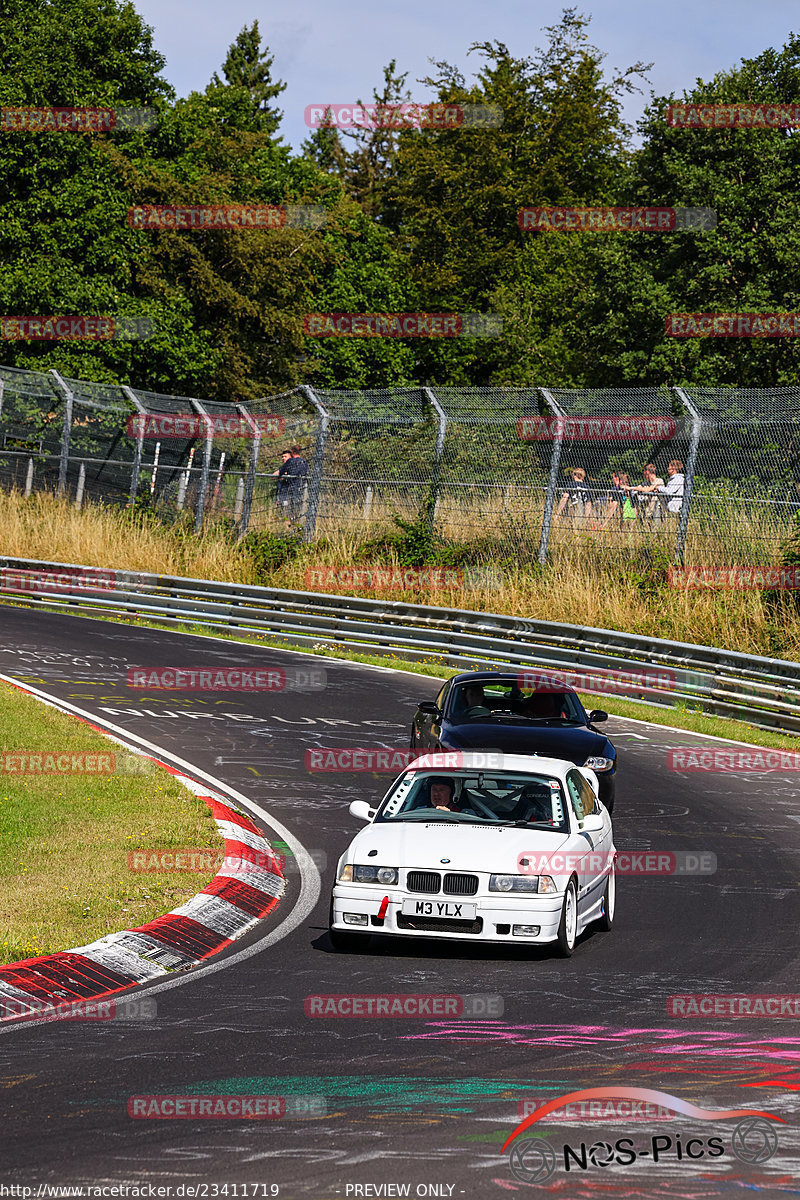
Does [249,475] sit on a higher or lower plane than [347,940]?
higher

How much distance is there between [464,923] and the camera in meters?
9.06

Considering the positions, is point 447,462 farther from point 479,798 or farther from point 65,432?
point 479,798

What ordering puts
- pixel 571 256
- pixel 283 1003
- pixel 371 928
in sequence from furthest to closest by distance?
pixel 571 256
pixel 371 928
pixel 283 1003

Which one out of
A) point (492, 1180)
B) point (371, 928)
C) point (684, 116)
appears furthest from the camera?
point (684, 116)

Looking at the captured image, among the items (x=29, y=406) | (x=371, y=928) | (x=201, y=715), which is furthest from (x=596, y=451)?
(x=371, y=928)

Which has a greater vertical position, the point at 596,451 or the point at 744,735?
the point at 596,451

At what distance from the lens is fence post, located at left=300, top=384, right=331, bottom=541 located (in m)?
28.8

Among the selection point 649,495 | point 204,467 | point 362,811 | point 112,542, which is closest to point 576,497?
point 649,495

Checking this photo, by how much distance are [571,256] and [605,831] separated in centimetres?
5402

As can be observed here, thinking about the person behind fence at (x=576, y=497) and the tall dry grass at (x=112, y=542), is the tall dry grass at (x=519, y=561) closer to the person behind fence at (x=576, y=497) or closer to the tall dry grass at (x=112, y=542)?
the tall dry grass at (x=112, y=542)

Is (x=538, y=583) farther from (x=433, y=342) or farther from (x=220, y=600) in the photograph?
(x=433, y=342)

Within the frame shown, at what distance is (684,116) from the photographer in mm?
40844

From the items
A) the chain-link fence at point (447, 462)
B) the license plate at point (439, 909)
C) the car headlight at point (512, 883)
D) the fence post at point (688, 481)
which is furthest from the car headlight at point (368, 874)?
the fence post at point (688, 481)

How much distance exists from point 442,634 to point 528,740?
1119cm
